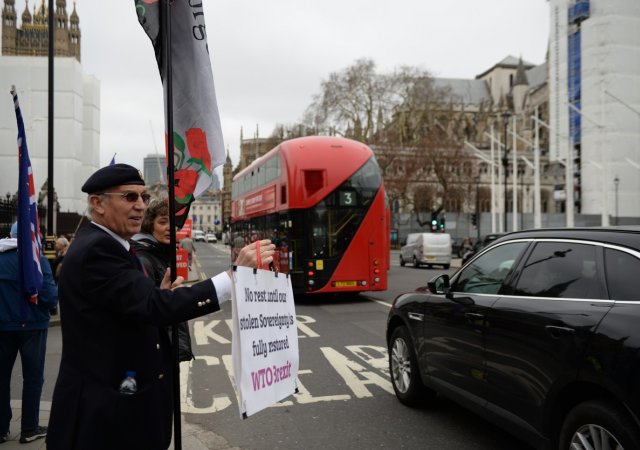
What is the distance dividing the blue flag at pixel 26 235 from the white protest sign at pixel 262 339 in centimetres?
262

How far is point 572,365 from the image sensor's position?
3.27 meters

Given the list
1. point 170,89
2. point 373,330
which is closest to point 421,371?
point 170,89

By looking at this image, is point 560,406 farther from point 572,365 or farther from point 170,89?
point 170,89

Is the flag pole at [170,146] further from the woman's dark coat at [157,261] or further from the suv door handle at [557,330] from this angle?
the suv door handle at [557,330]

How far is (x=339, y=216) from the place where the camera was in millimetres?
14375

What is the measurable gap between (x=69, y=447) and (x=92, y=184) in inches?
40.8

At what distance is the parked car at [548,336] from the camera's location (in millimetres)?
3039

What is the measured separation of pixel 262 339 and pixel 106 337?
2.31ft

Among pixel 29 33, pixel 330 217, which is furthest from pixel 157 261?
pixel 29 33

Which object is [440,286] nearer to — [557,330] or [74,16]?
[557,330]

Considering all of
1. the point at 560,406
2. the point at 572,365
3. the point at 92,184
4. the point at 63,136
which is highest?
the point at 63,136

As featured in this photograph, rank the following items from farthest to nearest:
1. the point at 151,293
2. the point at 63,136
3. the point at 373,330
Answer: the point at 63,136
the point at 373,330
the point at 151,293

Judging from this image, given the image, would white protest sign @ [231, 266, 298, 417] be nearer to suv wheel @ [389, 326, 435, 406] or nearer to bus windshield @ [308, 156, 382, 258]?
suv wheel @ [389, 326, 435, 406]

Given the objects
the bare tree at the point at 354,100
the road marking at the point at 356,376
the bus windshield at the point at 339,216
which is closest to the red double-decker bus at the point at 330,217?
the bus windshield at the point at 339,216
